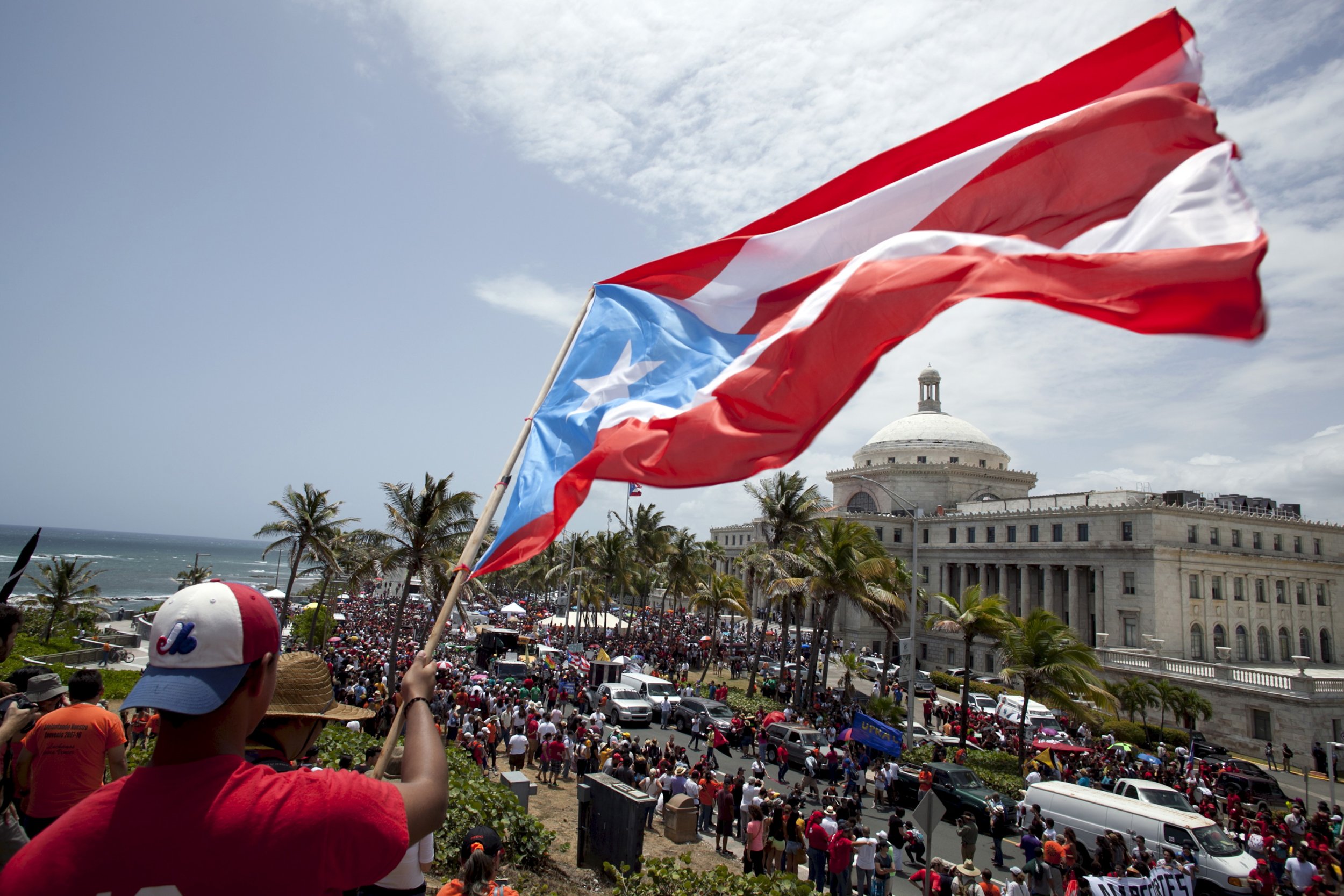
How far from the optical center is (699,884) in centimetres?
910

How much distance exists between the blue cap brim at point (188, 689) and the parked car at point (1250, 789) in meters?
29.7

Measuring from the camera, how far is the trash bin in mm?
16000

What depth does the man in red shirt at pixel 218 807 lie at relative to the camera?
1.81m

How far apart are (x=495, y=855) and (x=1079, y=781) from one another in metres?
20.6

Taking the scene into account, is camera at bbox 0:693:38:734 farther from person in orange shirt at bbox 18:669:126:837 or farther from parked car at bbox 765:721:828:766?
parked car at bbox 765:721:828:766

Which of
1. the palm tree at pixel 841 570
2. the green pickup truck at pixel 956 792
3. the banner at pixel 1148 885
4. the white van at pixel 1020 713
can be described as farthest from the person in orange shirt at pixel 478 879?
the white van at pixel 1020 713

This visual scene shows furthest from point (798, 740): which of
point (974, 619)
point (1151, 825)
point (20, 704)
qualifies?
point (20, 704)

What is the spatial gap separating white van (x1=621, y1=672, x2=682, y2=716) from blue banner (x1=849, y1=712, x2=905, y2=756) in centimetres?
695

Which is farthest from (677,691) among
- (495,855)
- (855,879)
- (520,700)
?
(495,855)

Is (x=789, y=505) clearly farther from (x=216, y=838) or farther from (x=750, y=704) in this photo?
(x=216, y=838)

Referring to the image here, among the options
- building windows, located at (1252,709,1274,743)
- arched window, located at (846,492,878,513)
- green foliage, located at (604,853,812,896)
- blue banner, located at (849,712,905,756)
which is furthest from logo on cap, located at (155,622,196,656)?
arched window, located at (846,492,878,513)

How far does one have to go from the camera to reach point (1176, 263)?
12.9 ft

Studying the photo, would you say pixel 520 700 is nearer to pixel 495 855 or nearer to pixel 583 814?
pixel 583 814

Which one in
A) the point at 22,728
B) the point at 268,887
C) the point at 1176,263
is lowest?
the point at 22,728
